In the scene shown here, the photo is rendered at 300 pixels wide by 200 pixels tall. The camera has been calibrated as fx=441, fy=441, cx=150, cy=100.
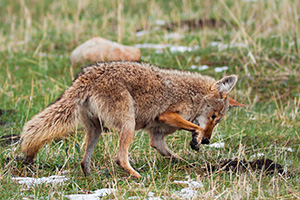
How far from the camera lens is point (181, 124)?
484 cm

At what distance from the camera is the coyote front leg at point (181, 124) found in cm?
484

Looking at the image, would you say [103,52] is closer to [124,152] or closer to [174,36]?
[174,36]

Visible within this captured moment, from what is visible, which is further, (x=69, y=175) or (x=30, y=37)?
(x=30, y=37)

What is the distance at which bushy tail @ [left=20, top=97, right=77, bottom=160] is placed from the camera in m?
4.23

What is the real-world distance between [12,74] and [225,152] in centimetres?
531

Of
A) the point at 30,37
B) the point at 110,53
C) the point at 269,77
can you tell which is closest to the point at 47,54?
the point at 30,37

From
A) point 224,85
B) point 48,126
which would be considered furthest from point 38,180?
point 224,85

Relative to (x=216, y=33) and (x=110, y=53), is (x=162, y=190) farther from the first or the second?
(x=216, y=33)

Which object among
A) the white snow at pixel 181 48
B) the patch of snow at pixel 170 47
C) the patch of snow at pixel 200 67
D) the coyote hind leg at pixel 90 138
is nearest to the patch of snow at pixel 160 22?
the patch of snow at pixel 170 47

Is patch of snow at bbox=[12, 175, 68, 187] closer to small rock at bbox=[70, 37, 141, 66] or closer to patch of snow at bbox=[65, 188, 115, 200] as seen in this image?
patch of snow at bbox=[65, 188, 115, 200]

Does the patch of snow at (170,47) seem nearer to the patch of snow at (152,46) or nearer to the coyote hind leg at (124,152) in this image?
the patch of snow at (152,46)

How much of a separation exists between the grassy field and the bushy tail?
37 cm

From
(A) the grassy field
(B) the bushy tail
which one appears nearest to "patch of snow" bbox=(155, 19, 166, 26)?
(A) the grassy field

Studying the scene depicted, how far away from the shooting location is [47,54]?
1028cm
